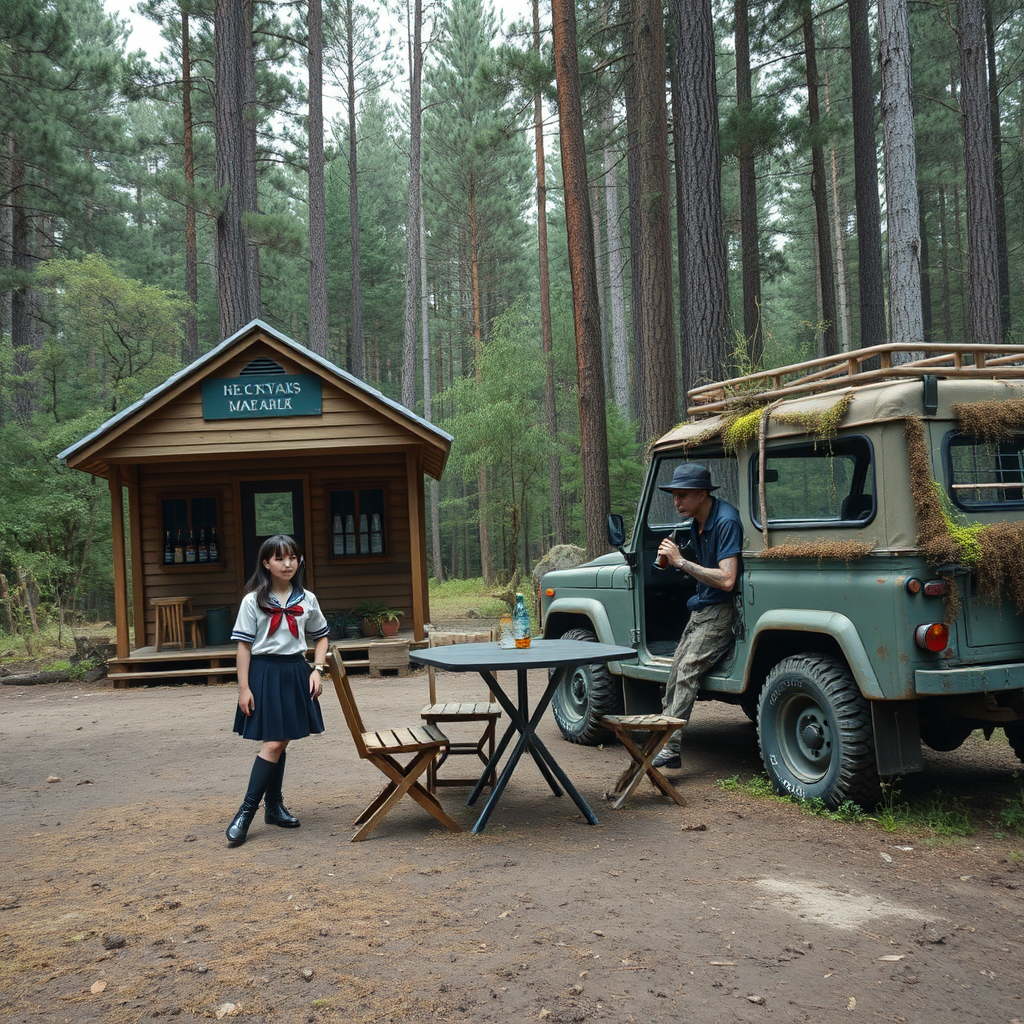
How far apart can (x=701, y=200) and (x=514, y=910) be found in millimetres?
9462

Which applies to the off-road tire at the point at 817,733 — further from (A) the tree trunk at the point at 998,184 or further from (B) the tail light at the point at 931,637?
(A) the tree trunk at the point at 998,184

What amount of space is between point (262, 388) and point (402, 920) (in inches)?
377

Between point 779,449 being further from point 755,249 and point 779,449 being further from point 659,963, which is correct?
point 755,249

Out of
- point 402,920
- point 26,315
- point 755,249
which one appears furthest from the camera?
point 26,315

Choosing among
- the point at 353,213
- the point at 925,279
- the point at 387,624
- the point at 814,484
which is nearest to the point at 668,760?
the point at 814,484

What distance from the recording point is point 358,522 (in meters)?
14.5

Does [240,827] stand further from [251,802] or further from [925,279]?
[925,279]

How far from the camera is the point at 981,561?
4.80m

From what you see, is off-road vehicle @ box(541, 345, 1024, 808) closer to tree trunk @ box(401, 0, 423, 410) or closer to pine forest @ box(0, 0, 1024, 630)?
pine forest @ box(0, 0, 1024, 630)

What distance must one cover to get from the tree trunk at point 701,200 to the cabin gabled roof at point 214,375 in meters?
3.46

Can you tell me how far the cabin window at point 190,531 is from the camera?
46.4 feet

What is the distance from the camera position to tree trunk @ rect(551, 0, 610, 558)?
553 inches

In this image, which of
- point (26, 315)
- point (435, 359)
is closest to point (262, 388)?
point (26, 315)

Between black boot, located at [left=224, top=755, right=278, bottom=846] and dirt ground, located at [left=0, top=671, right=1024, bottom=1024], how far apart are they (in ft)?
0.30
